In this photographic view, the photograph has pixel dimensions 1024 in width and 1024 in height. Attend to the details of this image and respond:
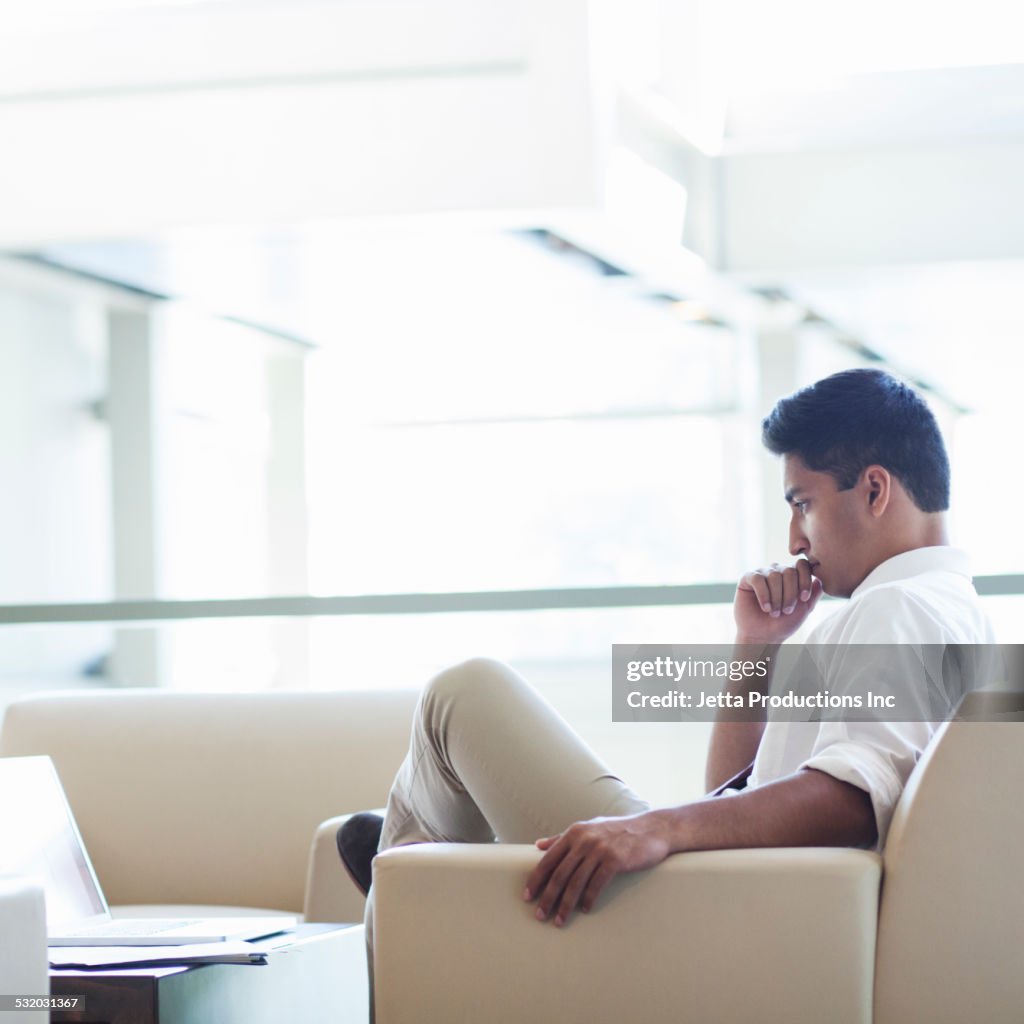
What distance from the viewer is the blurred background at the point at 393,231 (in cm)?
407

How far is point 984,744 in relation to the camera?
1422 millimetres

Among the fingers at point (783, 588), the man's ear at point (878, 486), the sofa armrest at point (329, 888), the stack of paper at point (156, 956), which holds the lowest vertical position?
the sofa armrest at point (329, 888)

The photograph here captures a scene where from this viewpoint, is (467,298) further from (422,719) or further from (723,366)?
(422,719)

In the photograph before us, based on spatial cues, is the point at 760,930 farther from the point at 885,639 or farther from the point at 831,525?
the point at 831,525

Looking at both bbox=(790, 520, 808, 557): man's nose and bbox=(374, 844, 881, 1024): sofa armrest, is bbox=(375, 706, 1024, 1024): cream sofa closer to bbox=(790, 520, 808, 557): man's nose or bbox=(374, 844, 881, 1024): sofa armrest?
bbox=(374, 844, 881, 1024): sofa armrest

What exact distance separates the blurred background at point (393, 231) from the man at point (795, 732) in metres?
0.92

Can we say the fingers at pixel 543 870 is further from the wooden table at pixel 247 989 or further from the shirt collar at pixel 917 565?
the shirt collar at pixel 917 565

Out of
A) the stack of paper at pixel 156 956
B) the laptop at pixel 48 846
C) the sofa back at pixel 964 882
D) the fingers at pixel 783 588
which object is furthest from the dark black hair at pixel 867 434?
the laptop at pixel 48 846

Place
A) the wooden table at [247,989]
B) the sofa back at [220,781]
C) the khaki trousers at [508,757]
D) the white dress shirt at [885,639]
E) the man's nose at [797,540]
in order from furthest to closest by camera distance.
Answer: the sofa back at [220,781] < the man's nose at [797,540] < the khaki trousers at [508,757] < the white dress shirt at [885,639] < the wooden table at [247,989]

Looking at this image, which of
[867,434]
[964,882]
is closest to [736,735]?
[867,434]

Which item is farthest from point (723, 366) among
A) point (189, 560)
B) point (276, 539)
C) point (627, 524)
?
point (189, 560)

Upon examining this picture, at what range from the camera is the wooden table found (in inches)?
55.7

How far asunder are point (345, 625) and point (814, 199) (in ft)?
9.80

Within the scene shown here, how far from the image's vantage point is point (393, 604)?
3.00m
